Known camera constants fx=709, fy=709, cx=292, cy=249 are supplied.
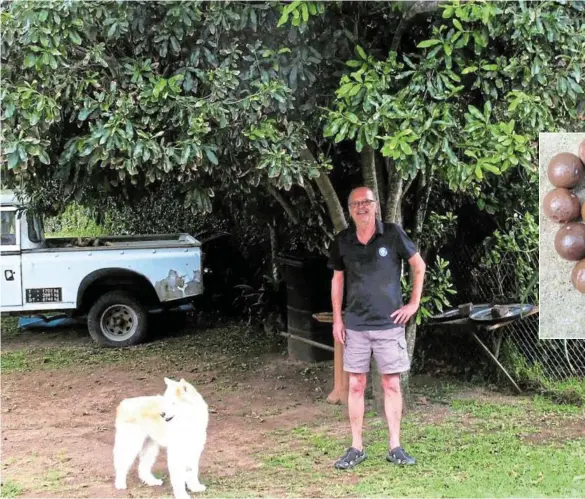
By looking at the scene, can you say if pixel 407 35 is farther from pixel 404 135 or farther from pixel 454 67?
pixel 404 135

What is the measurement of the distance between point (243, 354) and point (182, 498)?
4.68m

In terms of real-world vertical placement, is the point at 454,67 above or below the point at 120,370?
above

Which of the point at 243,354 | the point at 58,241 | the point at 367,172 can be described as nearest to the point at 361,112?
the point at 367,172

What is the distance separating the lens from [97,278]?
9258 millimetres

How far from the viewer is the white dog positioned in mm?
4207

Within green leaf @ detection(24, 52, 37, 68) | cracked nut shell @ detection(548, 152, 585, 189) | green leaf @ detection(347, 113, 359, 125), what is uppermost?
green leaf @ detection(24, 52, 37, 68)

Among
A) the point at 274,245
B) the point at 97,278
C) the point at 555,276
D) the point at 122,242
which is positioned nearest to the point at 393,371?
the point at 555,276

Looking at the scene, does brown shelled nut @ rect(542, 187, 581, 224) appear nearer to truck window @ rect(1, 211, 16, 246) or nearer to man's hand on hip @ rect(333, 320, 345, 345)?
man's hand on hip @ rect(333, 320, 345, 345)

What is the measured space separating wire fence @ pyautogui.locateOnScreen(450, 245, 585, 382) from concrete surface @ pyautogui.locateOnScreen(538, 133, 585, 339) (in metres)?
3.01

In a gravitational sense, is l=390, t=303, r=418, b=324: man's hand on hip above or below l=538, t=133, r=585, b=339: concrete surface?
below

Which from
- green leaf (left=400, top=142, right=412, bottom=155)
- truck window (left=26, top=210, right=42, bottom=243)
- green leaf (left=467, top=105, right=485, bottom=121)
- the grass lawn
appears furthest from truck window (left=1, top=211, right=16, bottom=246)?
green leaf (left=467, top=105, right=485, bottom=121)

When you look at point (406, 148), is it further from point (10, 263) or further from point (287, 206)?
point (10, 263)

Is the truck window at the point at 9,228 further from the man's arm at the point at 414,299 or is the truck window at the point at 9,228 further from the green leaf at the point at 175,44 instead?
the man's arm at the point at 414,299

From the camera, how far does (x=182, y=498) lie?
14.0ft
